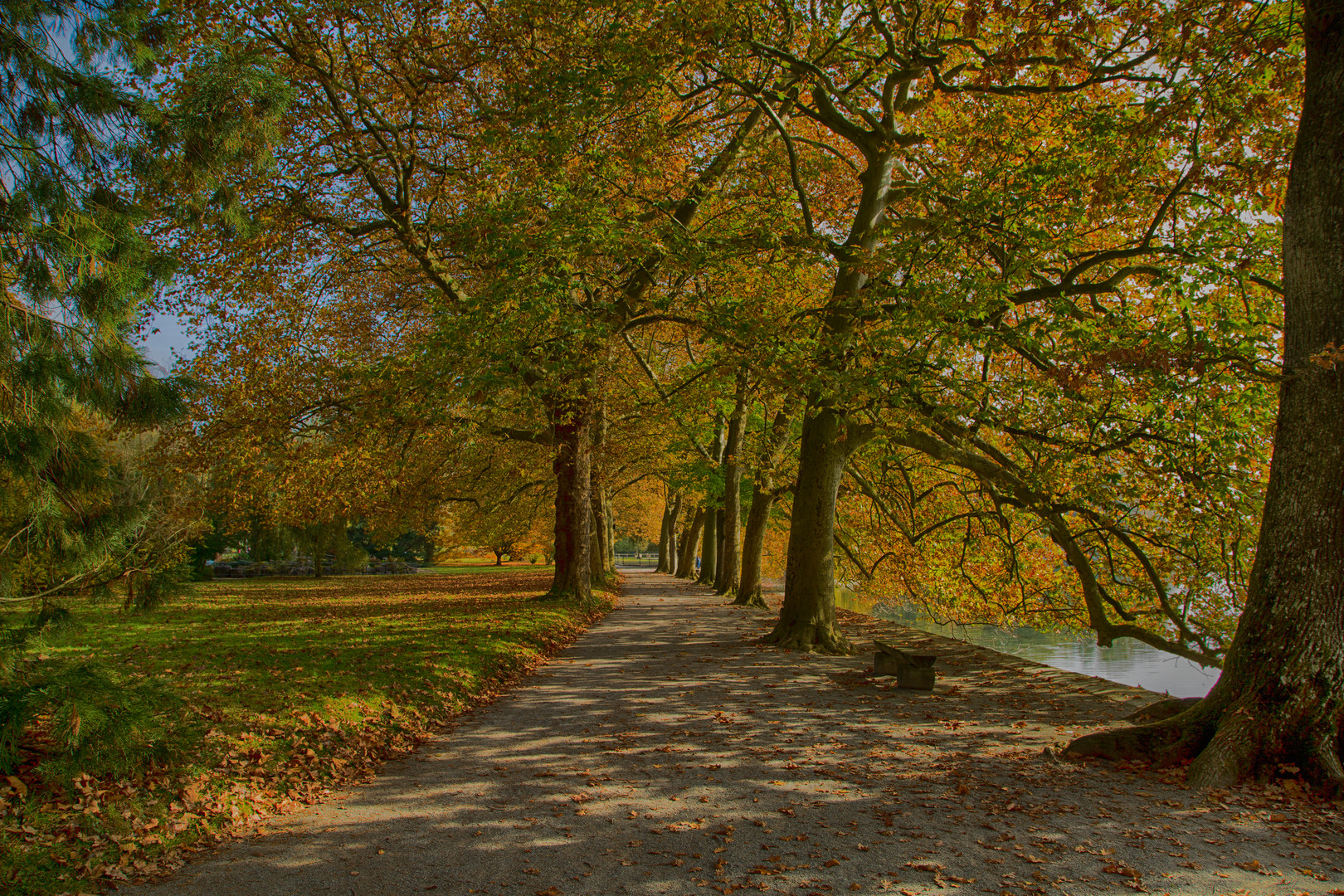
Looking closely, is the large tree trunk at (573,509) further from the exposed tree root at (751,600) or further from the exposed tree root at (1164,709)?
the exposed tree root at (1164,709)

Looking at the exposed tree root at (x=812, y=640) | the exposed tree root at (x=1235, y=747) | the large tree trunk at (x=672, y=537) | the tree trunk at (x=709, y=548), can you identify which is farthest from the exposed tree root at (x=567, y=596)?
the large tree trunk at (x=672, y=537)

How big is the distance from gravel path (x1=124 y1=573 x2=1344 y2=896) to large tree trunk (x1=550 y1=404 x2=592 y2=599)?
1081 cm

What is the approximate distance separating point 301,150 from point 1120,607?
48.7 feet

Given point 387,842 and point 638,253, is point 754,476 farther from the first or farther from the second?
point 387,842

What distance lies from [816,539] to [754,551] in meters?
9.58

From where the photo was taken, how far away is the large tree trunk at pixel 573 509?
1994 cm

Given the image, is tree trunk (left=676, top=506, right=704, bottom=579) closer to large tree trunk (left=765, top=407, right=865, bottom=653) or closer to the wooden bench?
large tree trunk (left=765, top=407, right=865, bottom=653)

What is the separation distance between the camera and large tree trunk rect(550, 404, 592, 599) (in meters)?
19.9

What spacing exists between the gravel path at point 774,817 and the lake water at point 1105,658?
11877 millimetres

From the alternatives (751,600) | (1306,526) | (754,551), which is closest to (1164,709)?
(1306,526)

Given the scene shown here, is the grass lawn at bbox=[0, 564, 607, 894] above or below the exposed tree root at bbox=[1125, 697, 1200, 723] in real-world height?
below

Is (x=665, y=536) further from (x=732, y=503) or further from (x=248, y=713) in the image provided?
(x=248, y=713)

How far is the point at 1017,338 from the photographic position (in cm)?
1005

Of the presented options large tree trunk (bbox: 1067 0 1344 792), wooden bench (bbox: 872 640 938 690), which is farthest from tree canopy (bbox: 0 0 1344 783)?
wooden bench (bbox: 872 640 938 690)
